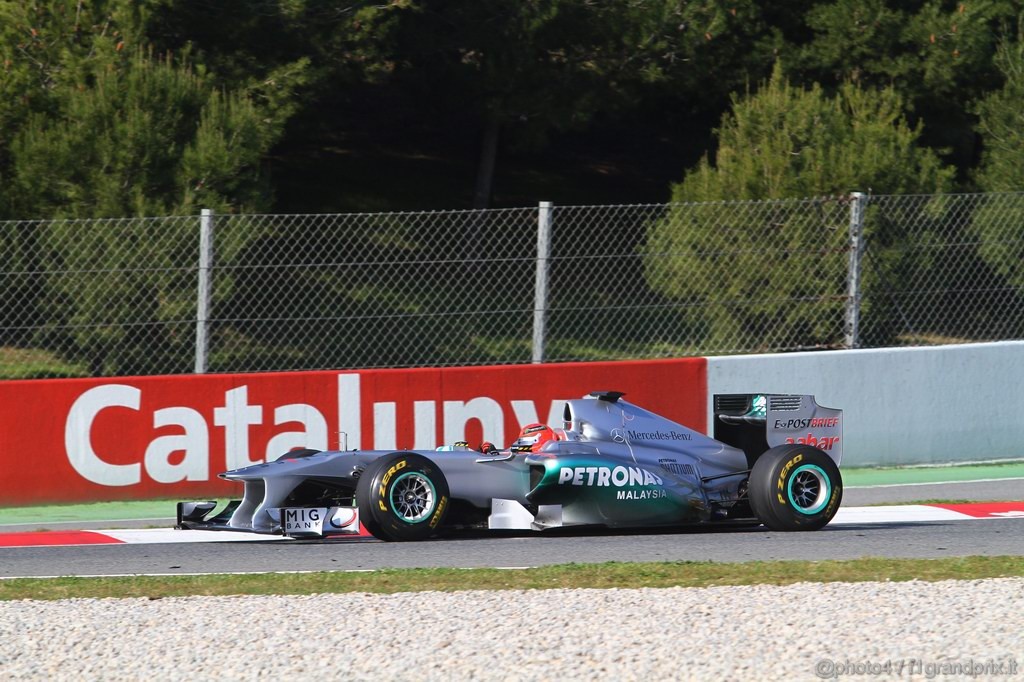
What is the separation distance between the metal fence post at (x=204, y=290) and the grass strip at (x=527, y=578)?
148 inches

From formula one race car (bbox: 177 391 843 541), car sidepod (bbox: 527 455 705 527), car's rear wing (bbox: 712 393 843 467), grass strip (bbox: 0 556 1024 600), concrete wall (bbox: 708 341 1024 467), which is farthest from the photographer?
concrete wall (bbox: 708 341 1024 467)

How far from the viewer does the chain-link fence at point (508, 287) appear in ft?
34.4

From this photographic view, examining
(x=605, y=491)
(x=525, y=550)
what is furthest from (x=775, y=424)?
(x=525, y=550)

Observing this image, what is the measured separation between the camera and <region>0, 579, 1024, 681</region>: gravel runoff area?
16.2ft

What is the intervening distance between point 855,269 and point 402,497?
18.3ft

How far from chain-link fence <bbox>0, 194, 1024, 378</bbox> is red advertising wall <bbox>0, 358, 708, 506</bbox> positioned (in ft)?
0.95

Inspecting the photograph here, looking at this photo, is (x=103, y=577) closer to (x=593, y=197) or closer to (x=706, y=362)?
(x=706, y=362)

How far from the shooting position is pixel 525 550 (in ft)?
25.9

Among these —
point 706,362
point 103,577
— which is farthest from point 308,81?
point 103,577

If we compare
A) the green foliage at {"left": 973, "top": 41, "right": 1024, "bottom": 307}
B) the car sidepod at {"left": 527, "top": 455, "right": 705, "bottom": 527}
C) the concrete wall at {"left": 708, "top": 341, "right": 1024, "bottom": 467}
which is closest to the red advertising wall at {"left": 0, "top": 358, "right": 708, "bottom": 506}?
the concrete wall at {"left": 708, "top": 341, "right": 1024, "bottom": 467}

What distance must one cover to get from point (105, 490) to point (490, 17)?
8783mm

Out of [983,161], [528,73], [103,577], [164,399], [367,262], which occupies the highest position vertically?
[528,73]

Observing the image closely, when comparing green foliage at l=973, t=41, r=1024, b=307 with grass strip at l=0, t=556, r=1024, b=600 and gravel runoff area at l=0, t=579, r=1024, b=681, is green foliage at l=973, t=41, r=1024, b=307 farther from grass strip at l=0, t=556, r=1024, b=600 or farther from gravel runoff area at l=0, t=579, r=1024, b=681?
gravel runoff area at l=0, t=579, r=1024, b=681

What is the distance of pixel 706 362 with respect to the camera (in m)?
11.5
